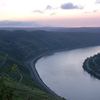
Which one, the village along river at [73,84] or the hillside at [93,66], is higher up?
the hillside at [93,66]

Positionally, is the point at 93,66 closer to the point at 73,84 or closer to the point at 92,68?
the point at 92,68

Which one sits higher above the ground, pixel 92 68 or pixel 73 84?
pixel 92 68

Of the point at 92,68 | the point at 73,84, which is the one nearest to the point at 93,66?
the point at 92,68

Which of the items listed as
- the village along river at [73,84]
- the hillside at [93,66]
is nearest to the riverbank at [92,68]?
the hillside at [93,66]

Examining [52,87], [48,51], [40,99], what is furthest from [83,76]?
[48,51]

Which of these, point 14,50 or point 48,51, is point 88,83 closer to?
point 14,50

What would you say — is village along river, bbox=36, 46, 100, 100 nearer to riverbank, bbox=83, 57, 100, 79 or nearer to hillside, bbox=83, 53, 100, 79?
riverbank, bbox=83, 57, 100, 79

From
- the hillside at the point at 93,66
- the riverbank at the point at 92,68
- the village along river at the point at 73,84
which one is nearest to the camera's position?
the village along river at the point at 73,84

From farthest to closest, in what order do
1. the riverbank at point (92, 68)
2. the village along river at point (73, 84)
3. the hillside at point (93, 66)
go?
the hillside at point (93, 66) → the riverbank at point (92, 68) → the village along river at point (73, 84)

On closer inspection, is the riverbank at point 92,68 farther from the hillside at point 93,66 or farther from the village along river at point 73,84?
the village along river at point 73,84

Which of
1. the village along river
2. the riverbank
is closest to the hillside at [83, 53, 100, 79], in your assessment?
the riverbank

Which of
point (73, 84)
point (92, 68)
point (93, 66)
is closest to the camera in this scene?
point (73, 84)
